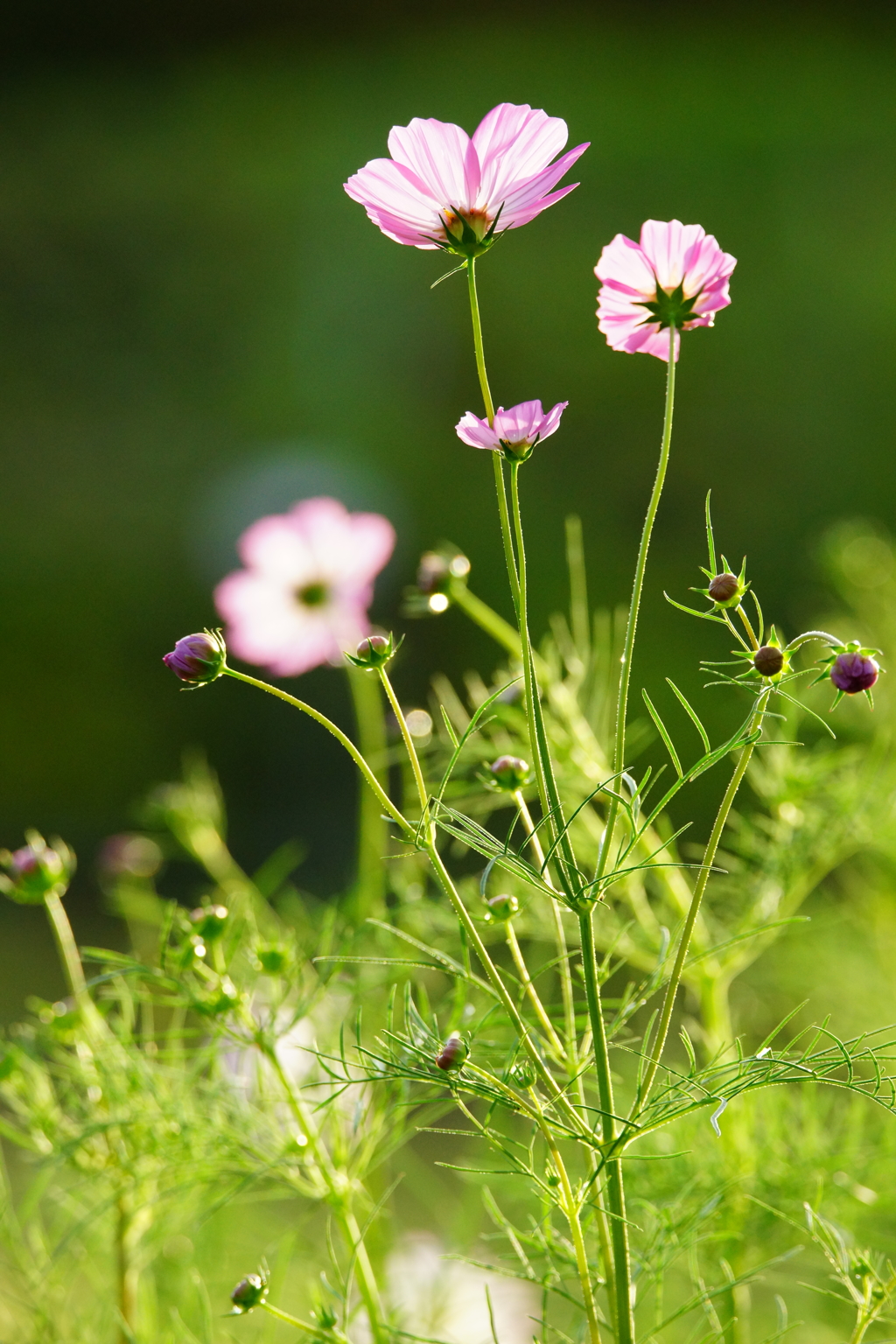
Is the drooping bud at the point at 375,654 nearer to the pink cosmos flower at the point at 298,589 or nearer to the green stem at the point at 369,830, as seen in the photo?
the green stem at the point at 369,830

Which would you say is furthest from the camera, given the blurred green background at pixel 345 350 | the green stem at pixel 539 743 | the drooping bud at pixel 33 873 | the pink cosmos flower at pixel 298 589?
the blurred green background at pixel 345 350

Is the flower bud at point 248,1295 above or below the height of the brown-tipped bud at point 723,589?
below

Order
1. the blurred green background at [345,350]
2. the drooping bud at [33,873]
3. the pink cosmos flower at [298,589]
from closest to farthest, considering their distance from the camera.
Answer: the drooping bud at [33,873]
the pink cosmos flower at [298,589]
the blurred green background at [345,350]

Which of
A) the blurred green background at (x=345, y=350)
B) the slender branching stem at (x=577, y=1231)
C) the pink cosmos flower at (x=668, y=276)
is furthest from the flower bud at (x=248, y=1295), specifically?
the blurred green background at (x=345, y=350)

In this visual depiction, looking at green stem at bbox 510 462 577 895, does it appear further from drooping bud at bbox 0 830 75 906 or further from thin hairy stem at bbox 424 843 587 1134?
drooping bud at bbox 0 830 75 906

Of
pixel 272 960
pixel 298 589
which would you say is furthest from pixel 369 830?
pixel 298 589

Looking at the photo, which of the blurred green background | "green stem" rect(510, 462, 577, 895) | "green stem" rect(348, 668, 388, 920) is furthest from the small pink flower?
the blurred green background

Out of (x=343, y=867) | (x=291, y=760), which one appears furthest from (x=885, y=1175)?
(x=291, y=760)

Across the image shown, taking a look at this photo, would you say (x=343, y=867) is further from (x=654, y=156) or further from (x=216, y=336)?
(x=654, y=156)
